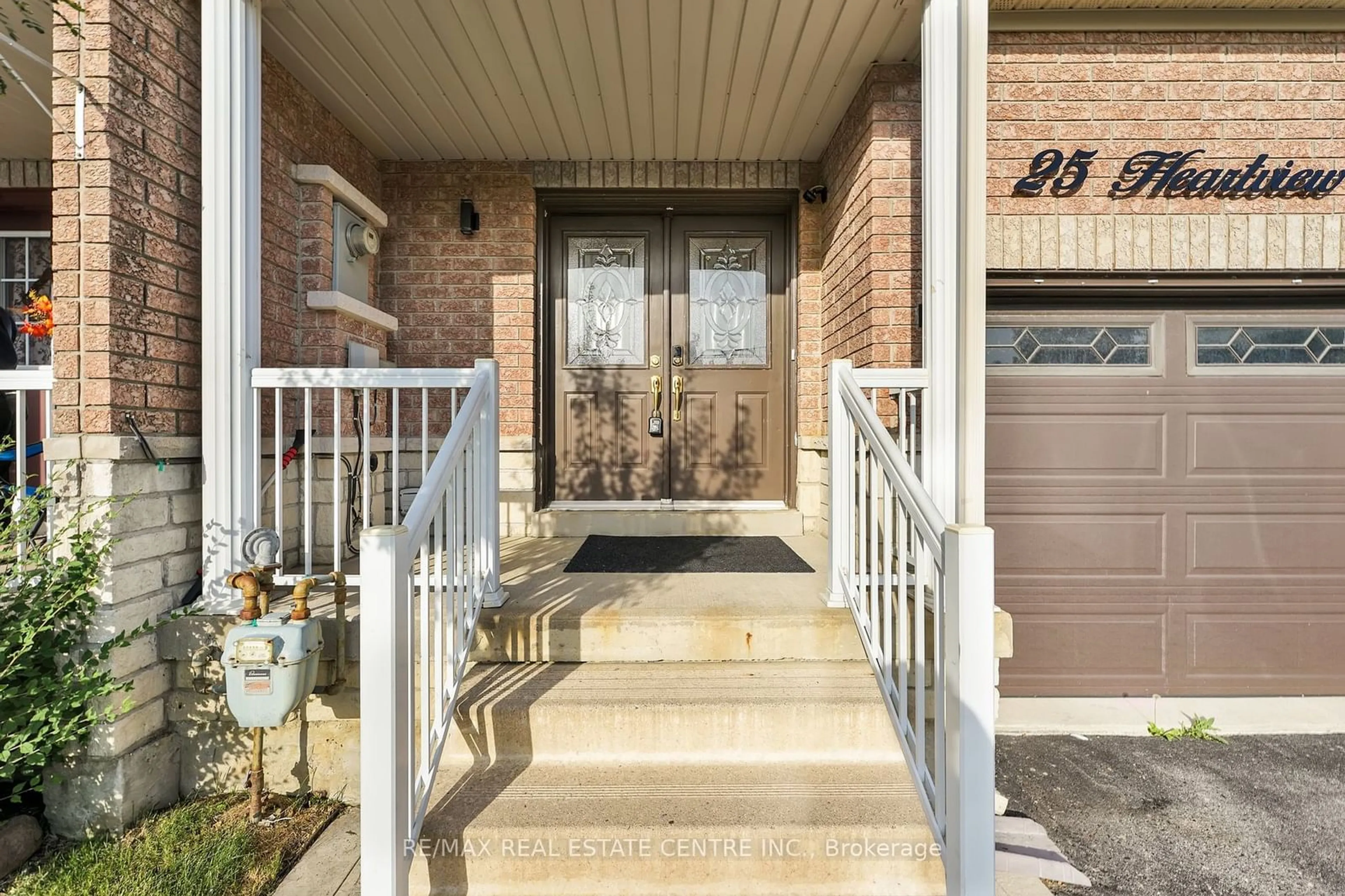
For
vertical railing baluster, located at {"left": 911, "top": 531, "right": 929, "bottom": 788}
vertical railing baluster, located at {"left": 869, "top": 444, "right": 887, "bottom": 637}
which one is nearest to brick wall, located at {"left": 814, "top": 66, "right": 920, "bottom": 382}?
vertical railing baluster, located at {"left": 869, "top": 444, "right": 887, "bottom": 637}

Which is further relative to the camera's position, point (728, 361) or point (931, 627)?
point (728, 361)

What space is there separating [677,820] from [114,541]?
5.92ft

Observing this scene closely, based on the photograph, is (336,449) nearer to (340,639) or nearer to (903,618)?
(340,639)

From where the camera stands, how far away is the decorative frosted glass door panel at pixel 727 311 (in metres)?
3.94

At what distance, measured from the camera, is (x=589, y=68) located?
110 inches

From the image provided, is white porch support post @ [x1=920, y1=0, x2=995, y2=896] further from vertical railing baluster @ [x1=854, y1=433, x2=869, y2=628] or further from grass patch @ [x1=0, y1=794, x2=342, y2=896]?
grass patch @ [x1=0, y1=794, x2=342, y2=896]

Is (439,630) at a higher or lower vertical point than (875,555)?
lower

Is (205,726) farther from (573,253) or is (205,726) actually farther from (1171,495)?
(1171,495)

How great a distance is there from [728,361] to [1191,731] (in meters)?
2.98

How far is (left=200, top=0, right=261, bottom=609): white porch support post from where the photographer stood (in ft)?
6.93

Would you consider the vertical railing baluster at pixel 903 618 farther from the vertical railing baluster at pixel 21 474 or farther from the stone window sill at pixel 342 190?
the stone window sill at pixel 342 190

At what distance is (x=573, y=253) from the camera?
156 inches

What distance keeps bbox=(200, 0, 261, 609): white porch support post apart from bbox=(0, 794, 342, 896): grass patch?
26.3 inches

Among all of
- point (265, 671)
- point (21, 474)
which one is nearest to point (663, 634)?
point (265, 671)
